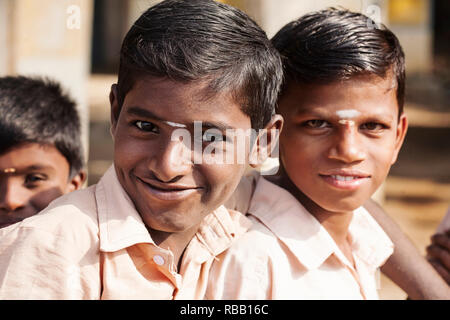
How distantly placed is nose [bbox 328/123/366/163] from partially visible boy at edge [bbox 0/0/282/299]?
0.92ft

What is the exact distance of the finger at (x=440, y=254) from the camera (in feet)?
8.48

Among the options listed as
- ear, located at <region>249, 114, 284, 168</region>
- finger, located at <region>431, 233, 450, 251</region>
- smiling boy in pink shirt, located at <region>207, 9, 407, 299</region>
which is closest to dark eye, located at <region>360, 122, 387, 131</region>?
smiling boy in pink shirt, located at <region>207, 9, 407, 299</region>

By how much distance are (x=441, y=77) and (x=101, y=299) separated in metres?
12.7

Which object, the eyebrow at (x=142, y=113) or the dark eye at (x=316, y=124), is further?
the dark eye at (x=316, y=124)

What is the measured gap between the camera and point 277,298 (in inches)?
76.7

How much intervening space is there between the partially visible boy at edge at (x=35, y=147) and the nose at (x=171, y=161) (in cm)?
77

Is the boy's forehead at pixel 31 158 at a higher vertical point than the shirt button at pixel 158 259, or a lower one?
higher

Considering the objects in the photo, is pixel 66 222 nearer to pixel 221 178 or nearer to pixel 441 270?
pixel 221 178

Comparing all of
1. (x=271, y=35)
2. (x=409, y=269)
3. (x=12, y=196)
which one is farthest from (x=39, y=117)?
(x=271, y=35)

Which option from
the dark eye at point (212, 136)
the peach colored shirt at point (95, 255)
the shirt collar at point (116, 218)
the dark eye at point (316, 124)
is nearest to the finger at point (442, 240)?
the dark eye at point (316, 124)

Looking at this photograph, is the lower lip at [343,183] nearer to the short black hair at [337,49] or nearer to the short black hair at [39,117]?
the short black hair at [337,49]

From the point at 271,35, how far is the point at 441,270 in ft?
9.56

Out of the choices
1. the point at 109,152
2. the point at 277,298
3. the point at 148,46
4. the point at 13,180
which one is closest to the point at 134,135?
the point at 148,46

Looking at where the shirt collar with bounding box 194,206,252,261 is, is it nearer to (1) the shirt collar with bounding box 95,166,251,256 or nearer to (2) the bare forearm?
(1) the shirt collar with bounding box 95,166,251,256
